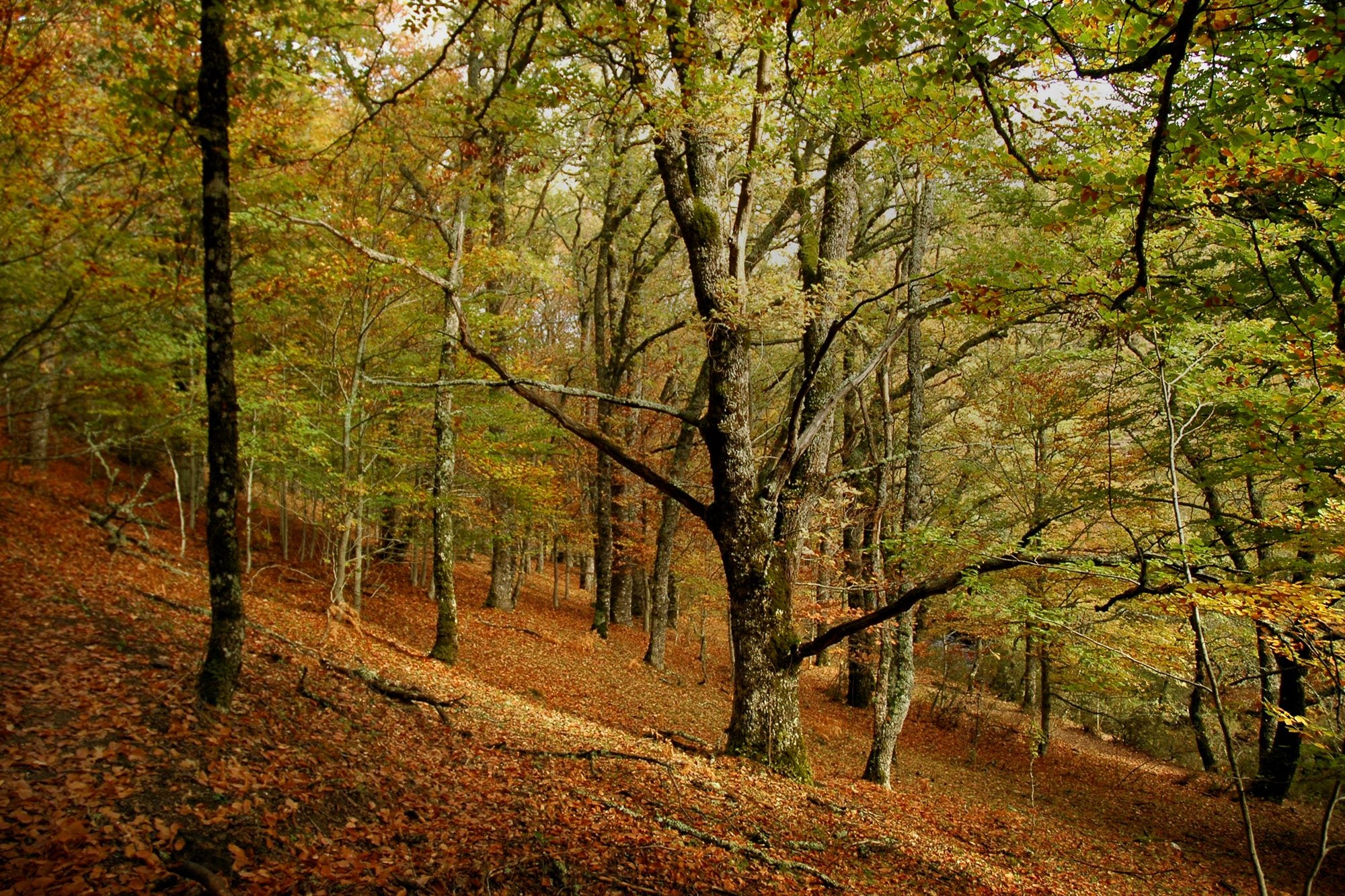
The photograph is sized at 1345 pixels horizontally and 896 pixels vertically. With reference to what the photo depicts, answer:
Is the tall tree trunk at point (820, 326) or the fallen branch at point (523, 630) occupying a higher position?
the tall tree trunk at point (820, 326)

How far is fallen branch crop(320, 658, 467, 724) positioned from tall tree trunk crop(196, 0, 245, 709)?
3.06 meters

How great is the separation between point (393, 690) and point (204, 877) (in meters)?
4.58

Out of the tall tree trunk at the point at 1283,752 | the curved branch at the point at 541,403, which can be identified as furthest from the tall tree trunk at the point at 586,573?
the tall tree trunk at the point at 1283,752

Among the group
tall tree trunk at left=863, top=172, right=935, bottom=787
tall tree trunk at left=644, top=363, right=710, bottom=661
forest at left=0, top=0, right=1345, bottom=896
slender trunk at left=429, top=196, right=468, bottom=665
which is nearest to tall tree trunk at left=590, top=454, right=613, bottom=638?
forest at left=0, top=0, right=1345, bottom=896

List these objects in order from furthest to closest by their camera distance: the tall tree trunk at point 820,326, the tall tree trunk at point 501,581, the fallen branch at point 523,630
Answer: the tall tree trunk at point 501,581 → the fallen branch at point 523,630 → the tall tree trunk at point 820,326

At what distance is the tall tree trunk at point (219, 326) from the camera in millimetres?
4984

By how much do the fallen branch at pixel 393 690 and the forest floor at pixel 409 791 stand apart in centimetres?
10

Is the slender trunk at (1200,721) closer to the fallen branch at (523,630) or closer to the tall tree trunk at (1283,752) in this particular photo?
the tall tree trunk at (1283,752)

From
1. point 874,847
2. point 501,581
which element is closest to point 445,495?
point 501,581

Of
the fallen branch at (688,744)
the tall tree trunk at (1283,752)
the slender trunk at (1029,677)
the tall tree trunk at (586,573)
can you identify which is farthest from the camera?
the tall tree trunk at (586,573)

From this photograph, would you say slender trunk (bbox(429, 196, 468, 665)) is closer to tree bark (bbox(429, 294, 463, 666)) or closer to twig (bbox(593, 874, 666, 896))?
tree bark (bbox(429, 294, 463, 666))

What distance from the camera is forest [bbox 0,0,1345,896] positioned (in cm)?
447

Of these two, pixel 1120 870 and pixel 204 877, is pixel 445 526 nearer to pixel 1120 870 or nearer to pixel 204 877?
pixel 204 877

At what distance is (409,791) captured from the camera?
5492 millimetres
